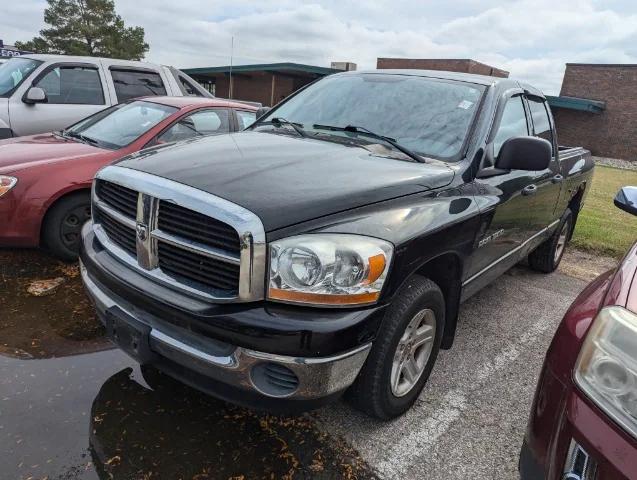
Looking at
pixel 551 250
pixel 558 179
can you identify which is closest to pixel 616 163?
pixel 551 250

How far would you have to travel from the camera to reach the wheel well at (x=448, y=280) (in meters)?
2.65

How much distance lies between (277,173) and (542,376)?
1.37 m

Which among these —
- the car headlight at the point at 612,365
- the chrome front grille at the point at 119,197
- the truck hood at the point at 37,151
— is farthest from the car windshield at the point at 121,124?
the car headlight at the point at 612,365

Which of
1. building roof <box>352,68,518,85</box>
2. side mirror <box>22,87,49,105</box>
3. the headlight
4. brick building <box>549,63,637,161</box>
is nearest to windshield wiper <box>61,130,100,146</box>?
side mirror <box>22,87,49,105</box>

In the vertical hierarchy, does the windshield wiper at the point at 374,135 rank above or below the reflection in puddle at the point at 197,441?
above

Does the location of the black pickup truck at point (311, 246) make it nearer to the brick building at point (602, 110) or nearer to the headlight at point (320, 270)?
the headlight at point (320, 270)

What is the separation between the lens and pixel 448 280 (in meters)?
2.78

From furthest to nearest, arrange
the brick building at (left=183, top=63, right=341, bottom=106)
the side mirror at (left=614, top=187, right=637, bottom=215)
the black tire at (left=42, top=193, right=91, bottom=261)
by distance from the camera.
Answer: the brick building at (left=183, top=63, right=341, bottom=106) → the black tire at (left=42, top=193, right=91, bottom=261) → the side mirror at (left=614, top=187, right=637, bottom=215)

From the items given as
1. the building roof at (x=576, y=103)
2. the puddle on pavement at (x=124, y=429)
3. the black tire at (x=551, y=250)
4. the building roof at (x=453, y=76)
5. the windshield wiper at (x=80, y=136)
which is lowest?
the puddle on pavement at (x=124, y=429)

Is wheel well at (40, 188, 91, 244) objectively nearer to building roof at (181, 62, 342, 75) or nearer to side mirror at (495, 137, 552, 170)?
side mirror at (495, 137, 552, 170)

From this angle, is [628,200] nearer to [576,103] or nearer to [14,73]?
[14,73]

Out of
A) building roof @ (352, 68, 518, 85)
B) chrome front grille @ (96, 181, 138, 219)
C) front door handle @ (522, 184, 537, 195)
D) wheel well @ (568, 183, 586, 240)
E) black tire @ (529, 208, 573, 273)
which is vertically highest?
building roof @ (352, 68, 518, 85)

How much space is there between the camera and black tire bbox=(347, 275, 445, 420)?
221 cm

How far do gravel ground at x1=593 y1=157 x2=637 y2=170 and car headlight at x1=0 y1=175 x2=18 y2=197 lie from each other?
102 feet
